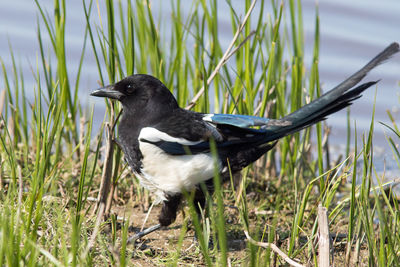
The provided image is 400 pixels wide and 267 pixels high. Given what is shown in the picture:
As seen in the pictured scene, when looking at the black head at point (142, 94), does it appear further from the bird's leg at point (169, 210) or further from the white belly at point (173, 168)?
the bird's leg at point (169, 210)

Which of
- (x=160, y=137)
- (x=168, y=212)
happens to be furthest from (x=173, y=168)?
(x=168, y=212)

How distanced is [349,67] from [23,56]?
3076mm

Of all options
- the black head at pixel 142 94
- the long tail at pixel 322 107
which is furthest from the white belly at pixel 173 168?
the long tail at pixel 322 107

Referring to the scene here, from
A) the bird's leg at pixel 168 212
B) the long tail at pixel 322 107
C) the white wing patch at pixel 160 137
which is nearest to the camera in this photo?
the long tail at pixel 322 107

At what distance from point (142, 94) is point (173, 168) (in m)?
0.41

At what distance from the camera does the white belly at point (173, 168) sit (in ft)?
9.25

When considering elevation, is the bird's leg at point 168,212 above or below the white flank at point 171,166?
below

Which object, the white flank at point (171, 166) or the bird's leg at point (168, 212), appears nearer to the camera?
the white flank at point (171, 166)

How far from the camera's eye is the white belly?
9.25ft

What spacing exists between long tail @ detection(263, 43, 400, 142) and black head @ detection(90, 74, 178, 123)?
52cm

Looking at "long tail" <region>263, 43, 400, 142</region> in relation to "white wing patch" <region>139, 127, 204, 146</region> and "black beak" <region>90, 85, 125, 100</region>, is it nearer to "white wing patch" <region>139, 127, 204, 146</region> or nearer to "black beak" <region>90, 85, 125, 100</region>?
"white wing patch" <region>139, 127, 204, 146</region>

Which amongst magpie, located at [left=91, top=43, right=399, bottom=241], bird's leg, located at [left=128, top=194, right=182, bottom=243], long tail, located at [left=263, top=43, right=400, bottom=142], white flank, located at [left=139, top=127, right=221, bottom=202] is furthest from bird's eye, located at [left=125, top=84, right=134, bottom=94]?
long tail, located at [left=263, top=43, right=400, bottom=142]

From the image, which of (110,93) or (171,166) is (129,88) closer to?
(110,93)

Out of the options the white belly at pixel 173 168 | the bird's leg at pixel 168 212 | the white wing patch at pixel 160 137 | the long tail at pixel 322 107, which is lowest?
the bird's leg at pixel 168 212
